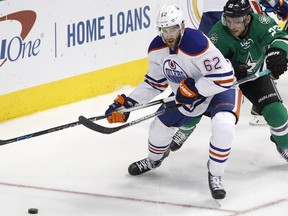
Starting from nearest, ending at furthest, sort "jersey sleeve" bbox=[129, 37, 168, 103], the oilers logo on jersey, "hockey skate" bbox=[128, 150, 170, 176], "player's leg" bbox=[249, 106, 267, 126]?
1. the oilers logo on jersey
2. "jersey sleeve" bbox=[129, 37, 168, 103]
3. "hockey skate" bbox=[128, 150, 170, 176]
4. "player's leg" bbox=[249, 106, 267, 126]

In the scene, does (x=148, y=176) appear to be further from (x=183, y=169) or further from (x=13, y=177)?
(x=13, y=177)

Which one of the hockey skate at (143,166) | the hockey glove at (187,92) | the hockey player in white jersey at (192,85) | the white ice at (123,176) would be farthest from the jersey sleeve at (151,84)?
the white ice at (123,176)

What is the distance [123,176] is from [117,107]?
1.54ft

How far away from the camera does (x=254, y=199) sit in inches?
181

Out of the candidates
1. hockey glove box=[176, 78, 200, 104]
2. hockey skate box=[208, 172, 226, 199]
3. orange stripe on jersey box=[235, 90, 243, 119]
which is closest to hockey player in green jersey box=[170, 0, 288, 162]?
orange stripe on jersey box=[235, 90, 243, 119]

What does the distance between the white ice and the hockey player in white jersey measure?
0.72 ft

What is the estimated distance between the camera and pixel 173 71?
15.2 ft

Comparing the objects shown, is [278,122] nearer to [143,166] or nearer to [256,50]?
[256,50]

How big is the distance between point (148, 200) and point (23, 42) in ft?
5.79

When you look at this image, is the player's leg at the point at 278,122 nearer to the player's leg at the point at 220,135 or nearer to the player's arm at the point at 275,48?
the player's arm at the point at 275,48

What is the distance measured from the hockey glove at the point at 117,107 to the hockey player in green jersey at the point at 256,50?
21.6 inches

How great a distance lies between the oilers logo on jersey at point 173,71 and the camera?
15.0 feet

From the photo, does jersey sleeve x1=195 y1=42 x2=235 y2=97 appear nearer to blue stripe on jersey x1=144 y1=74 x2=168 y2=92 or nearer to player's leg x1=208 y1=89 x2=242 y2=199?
player's leg x1=208 y1=89 x2=242 y2=199

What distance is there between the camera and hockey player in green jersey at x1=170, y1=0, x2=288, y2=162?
15.7 feet
